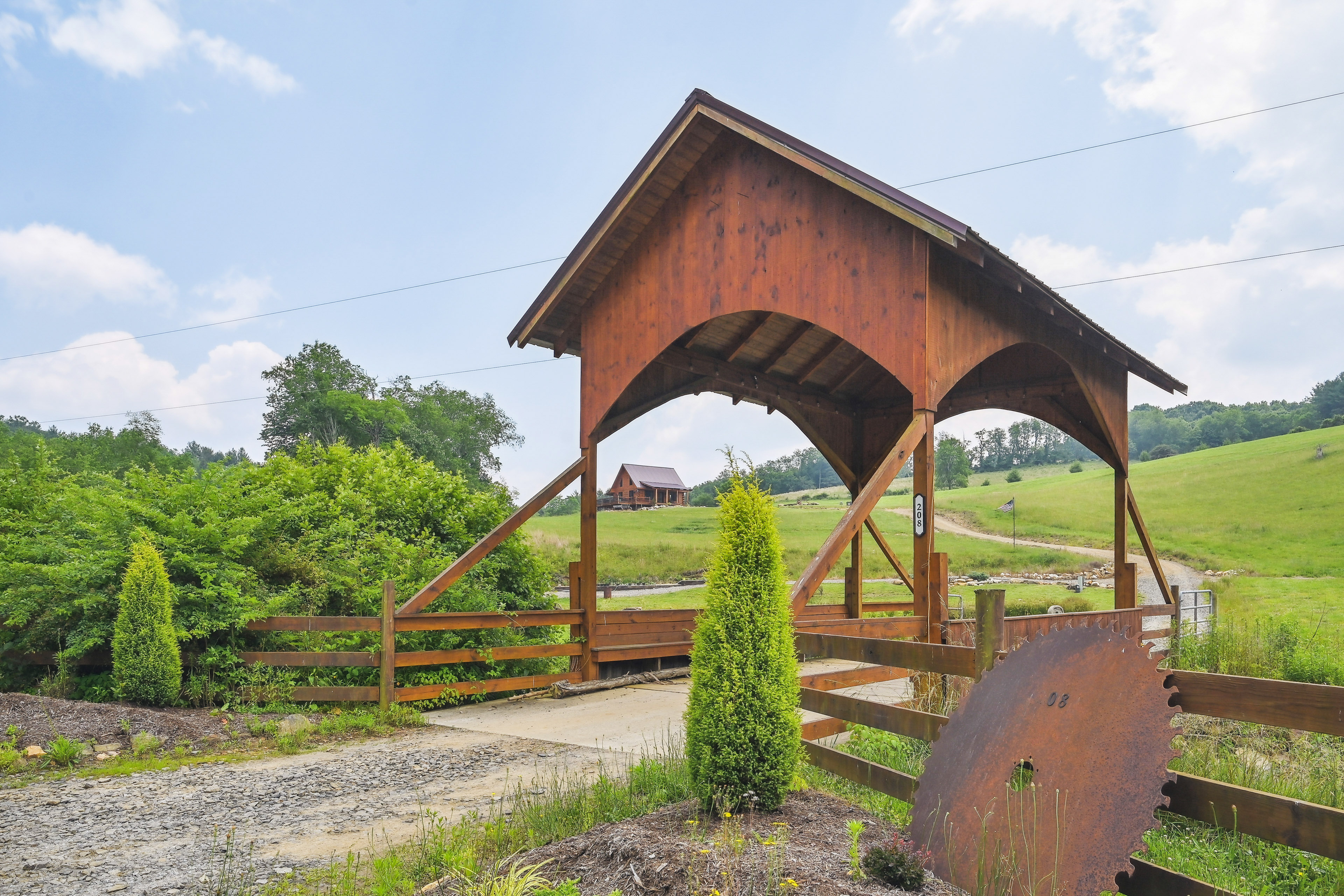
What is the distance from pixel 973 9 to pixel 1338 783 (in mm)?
10362

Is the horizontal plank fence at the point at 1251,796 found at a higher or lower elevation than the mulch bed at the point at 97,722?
higher

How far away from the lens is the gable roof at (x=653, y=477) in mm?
62500

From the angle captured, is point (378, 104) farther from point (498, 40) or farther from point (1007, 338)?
point (1007, 338)

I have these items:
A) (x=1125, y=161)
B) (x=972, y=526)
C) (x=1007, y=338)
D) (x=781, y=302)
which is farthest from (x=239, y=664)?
(x=972, y=526)

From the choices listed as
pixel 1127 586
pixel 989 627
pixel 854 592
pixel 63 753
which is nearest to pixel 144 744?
pixel 63 753

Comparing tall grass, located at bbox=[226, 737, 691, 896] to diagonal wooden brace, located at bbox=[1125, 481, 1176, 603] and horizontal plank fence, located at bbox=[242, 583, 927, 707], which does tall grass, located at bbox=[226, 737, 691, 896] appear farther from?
diagonal wooden brace, located at bbox=[1125, 481, 1176, 603]

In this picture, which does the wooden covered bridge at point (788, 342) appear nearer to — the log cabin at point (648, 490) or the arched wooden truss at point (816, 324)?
the arched wooden truss at point (816, 324)

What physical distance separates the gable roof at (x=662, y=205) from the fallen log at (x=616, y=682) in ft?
14.7

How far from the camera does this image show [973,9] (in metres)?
10.5

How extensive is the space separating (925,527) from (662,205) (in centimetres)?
485

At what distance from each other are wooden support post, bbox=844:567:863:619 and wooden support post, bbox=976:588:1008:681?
7.82 metres

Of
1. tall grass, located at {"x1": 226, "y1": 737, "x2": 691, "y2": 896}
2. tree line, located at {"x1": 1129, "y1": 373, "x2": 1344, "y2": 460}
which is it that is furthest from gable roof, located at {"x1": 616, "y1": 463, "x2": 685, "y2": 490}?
tall grass, located at {"x1": 226, "y1": 737, "x2": 691, "y2": 896}

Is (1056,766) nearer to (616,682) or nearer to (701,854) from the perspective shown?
(701,854)

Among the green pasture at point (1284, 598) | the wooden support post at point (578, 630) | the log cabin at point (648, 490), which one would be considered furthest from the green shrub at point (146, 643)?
the log cabin at point (648, 490)
